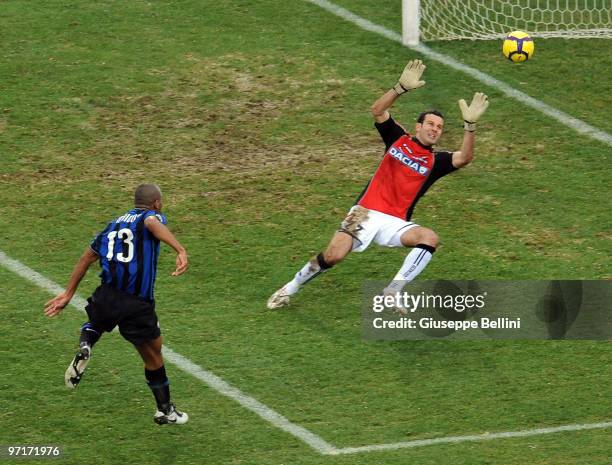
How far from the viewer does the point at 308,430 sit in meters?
10.6

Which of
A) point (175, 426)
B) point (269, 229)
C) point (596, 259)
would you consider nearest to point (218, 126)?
point (269, 229)

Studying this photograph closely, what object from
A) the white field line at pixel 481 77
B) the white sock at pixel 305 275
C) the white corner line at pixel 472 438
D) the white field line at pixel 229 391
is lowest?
the white field line at pixel 229 391

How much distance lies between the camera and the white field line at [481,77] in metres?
15.9

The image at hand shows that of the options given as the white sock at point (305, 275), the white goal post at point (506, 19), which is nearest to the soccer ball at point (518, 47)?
the white goal post at point (506, 19)

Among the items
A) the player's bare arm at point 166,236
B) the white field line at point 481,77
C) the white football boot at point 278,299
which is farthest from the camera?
the white field line at point 481,77

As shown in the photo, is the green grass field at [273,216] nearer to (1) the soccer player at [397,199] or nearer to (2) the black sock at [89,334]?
(1) the soccer player at [397,199]

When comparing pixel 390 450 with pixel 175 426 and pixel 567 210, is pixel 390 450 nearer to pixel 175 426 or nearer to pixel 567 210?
pixel 175 426

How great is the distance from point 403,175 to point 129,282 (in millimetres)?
3243

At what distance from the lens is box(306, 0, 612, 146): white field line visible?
52.1 ft

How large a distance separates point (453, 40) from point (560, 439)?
8.52 meters

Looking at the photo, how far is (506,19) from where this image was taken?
58.6 ft

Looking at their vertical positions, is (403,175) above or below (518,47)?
below

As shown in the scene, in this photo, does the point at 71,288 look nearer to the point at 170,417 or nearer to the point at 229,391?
the point at 170,417

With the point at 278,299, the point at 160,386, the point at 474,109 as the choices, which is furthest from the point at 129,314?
the point at 474,109
